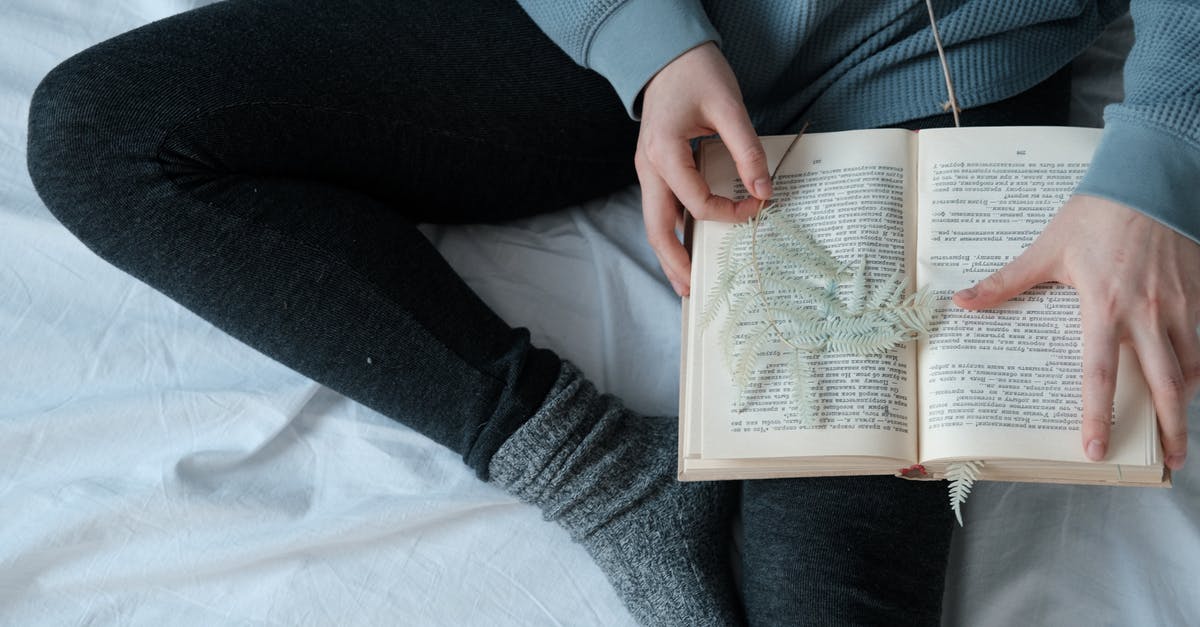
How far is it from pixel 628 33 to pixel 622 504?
1.22 ft

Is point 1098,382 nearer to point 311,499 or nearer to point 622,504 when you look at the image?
point 622,504

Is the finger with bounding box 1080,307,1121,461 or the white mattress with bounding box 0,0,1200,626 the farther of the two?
the white mattress with bounding box 0,0,1200,626

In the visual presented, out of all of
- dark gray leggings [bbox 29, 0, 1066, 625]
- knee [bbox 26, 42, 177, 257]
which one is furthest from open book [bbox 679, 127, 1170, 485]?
knee [bbox 26, 42, 177, 257]

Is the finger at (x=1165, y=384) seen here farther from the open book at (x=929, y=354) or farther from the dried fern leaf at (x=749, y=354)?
the dried fern leaf at (x=749, y=354)

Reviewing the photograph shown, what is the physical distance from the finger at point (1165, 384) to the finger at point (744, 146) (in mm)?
259

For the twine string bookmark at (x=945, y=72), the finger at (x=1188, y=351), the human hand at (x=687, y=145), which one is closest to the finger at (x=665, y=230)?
the human hand at (x=687, y=145)

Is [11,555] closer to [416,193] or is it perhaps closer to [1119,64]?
[416,193]

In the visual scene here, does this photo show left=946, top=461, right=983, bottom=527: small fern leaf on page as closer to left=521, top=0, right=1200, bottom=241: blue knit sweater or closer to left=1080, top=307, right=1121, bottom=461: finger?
left=1080, top=307, right=1121, bottom=461: finger

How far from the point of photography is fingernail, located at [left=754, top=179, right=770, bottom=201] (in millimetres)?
639

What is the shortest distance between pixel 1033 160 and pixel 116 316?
0.79m

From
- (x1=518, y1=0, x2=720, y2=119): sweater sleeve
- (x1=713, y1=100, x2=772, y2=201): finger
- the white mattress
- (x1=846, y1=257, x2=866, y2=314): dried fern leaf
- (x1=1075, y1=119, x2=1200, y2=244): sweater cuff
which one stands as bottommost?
the white mattress

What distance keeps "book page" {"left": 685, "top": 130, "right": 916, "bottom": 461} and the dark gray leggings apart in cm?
12

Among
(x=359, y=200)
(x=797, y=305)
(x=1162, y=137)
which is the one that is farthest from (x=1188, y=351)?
(x=359, y=200)

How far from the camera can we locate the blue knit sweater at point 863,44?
669 millimetres
